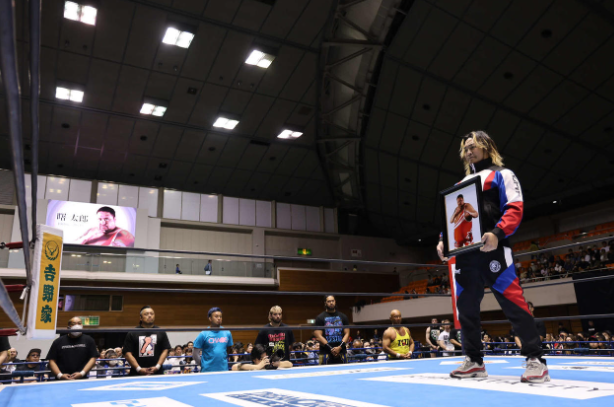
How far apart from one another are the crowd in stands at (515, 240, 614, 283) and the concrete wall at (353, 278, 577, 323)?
389 millimetres

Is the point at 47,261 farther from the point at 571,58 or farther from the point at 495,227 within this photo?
the point at 571,58

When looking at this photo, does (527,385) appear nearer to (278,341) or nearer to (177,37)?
(278,341)

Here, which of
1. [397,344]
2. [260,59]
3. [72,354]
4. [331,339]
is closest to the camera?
[72,354]

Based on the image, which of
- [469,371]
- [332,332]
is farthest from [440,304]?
[469,371]

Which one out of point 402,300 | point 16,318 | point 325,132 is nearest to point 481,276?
point 16,318

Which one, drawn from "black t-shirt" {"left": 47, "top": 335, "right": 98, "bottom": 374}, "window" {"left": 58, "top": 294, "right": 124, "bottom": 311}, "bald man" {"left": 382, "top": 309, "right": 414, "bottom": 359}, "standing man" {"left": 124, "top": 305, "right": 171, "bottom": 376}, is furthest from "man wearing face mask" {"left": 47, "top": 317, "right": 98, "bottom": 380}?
"window" {"left": 58, "top": 294, "right": 124, "bottom": 311}

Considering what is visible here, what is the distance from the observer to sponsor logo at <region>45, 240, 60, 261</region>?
7.26 feet

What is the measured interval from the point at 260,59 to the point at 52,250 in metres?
10.1

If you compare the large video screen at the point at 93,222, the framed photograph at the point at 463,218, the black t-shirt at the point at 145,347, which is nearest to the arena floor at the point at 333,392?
the framed photograph at the point at 463,218

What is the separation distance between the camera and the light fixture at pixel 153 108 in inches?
492

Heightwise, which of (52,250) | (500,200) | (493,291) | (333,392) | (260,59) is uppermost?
(260,59)

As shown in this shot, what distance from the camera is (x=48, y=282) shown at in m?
2.21

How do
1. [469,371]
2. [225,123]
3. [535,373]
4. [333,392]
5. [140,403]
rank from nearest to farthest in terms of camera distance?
1. [140,403]
2. [333,392]
3. [535,373]
4. [469,371]
5. [225,123]

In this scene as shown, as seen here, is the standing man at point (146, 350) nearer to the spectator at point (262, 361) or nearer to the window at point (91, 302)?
the spectator at point (262, 361)
